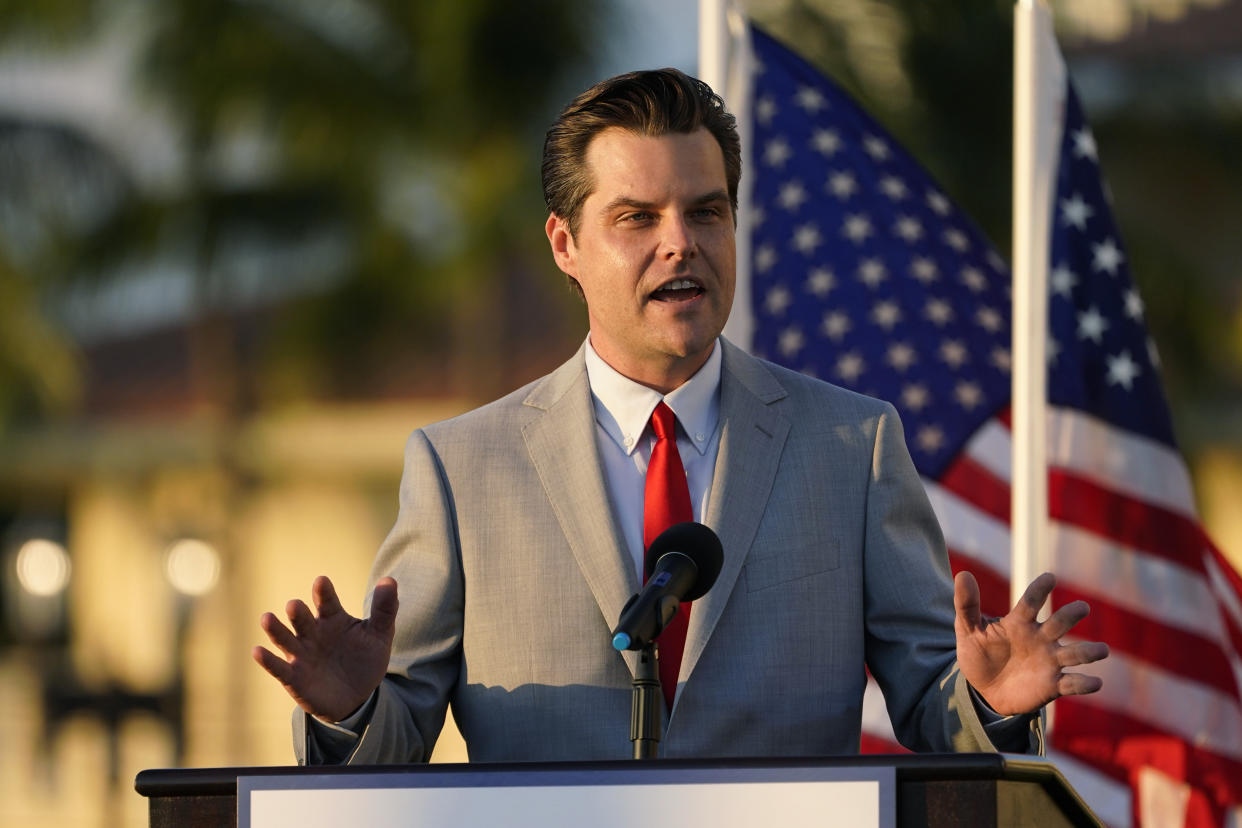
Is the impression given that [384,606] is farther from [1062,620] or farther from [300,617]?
[1062,620]

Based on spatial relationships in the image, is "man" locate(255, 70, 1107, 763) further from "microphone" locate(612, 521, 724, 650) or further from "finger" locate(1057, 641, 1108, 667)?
"microphone" locate(612, 521, 724, 650)

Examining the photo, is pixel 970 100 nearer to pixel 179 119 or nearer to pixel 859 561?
pixel 179 119

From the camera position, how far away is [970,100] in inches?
733

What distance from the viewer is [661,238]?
306 centimetres

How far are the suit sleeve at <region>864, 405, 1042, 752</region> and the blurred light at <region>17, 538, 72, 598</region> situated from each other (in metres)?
27.5

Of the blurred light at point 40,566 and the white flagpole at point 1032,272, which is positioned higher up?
the blurred light at point 40,566

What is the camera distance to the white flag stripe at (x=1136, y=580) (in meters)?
5.81

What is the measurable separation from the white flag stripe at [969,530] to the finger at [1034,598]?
348 centimetres

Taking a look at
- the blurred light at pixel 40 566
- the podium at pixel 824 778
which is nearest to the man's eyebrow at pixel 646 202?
the podium at pixel 824 778

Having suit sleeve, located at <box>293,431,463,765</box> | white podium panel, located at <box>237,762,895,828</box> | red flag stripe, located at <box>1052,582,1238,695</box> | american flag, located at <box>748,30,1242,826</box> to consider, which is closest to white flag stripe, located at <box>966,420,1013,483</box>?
american flag, located at <box>748,30,1242,826</box>

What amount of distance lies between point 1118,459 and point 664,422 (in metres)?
3.19

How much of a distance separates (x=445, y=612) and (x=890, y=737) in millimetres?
3074

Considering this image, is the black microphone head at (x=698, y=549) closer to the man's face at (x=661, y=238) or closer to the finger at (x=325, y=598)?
the finger at (x=325, y=598)

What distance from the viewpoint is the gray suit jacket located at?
3.00 m
